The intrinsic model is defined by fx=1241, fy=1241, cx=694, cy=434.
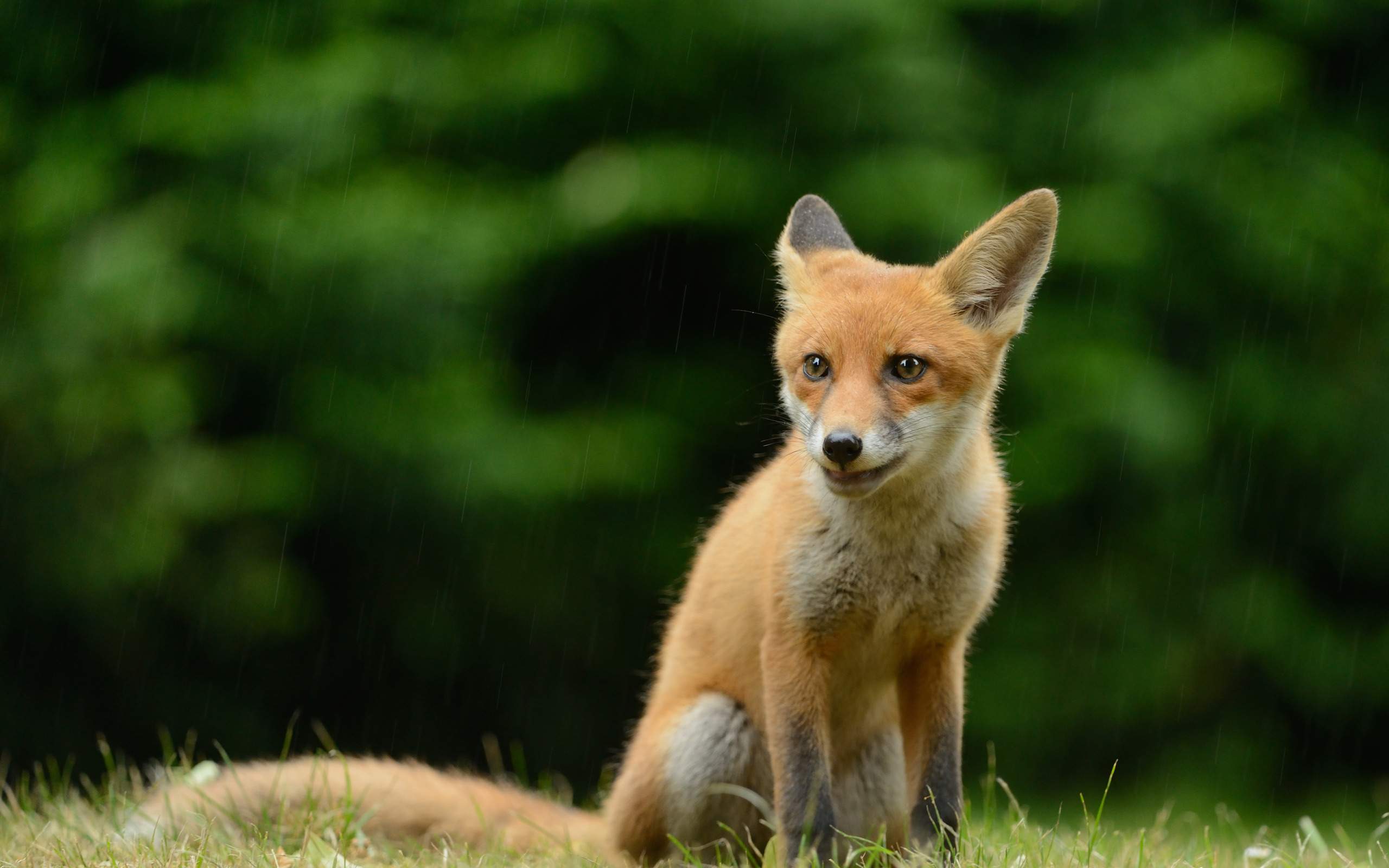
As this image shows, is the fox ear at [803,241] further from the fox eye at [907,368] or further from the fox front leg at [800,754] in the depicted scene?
the fox front leg at [800,754]

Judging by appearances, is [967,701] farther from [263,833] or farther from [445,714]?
[263,833]

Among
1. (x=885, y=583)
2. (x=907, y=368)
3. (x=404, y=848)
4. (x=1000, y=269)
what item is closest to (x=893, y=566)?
(x=885, y=583)

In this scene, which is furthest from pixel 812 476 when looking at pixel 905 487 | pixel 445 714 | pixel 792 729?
pixel 445 714

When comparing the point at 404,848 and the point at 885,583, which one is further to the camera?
the point at 404,848

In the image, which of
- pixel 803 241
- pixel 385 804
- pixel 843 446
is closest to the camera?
pixel 843 446

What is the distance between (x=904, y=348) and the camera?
324cm

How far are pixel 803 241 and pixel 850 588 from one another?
3.90 ft

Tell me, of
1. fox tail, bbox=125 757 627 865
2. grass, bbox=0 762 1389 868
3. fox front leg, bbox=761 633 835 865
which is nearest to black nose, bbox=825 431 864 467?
fox front leg, bbox=761 633 835 865

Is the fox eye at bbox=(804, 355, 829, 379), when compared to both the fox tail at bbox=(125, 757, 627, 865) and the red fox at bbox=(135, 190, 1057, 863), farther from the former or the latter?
the fox tail at bbox=(125, 757, 627, 865)

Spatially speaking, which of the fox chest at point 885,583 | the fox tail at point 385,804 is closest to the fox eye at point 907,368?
the fox chest at point 885,583

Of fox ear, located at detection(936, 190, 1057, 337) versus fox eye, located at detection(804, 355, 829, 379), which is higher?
fox ear, located at detection(936, 190, 1057, 337)

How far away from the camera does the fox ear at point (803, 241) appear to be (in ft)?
12.2

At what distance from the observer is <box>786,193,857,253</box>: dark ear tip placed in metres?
3.96

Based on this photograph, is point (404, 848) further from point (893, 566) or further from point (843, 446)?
point (843, 446)
